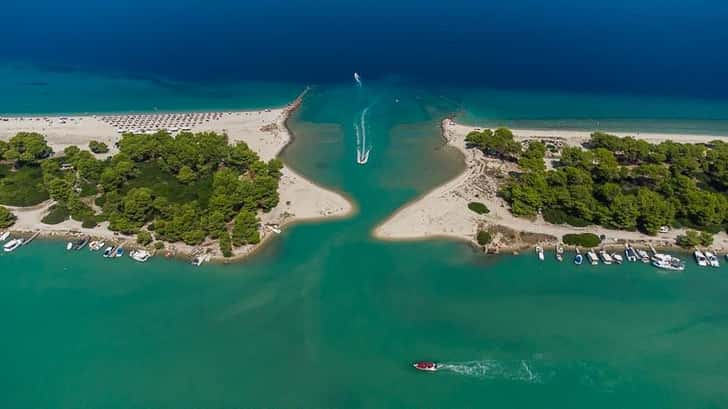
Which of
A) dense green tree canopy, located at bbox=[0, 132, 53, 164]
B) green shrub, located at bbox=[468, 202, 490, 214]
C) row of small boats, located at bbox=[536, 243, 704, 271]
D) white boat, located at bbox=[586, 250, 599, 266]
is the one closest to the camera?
row of small boats, located at bbox=[536, 243, 704, 271]

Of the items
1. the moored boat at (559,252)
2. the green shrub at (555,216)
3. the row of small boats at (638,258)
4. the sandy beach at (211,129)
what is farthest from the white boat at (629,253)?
the sandy beach at (211,129)

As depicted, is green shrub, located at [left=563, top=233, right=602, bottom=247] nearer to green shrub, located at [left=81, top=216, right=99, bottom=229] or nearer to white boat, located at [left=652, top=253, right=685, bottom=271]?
Answer: white boat, located at [left=652, top=253, right=685, bottom=271]

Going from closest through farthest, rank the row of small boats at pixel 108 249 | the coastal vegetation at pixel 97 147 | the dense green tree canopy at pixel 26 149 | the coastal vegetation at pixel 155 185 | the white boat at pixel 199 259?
the white boat at pixel 199 259 → the row of small boats at pixel 108 249 → the coastal vegetation at pixel 155 185 → the dense green tree canopy at pixel 26 149 → the coastal vegetation at pixel 97 147

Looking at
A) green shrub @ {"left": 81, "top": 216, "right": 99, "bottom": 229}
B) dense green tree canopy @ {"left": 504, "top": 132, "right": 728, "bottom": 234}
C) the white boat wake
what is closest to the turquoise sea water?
green shrub @ {"left": 81, "top": 216, "right": 99, "bottom": 229}

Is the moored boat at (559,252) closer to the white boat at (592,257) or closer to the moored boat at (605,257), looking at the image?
the white boat at (592,257)

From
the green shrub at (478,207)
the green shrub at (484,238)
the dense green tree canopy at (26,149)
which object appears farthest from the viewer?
the dense green tree canopy at (26,149)

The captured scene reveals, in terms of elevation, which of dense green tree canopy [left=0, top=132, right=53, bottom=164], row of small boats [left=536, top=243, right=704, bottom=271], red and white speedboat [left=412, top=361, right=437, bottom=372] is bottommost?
red and white speedboat [left=412, top=361, right=437, bottom=372]

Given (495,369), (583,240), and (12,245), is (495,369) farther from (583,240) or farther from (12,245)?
(12,245)
